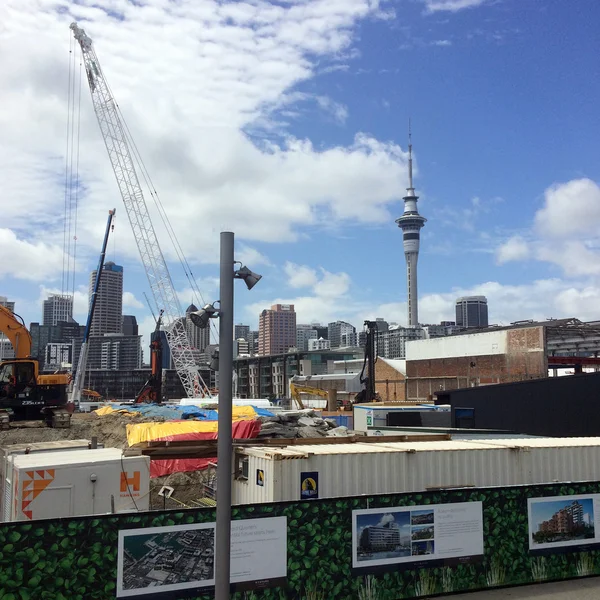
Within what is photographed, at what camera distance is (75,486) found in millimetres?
12180

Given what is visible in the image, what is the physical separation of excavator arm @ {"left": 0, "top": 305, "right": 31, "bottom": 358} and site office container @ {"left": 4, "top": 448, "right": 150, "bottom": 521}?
28.6 m

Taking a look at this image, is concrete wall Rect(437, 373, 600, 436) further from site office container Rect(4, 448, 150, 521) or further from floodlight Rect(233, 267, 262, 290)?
floodlight Rect(233, 267, 262, 290)

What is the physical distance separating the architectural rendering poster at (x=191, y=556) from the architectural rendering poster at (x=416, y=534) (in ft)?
5.10

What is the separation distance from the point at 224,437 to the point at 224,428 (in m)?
0.11

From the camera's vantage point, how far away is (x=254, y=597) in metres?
10.6

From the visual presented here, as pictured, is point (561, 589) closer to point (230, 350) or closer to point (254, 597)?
point (254, 597)

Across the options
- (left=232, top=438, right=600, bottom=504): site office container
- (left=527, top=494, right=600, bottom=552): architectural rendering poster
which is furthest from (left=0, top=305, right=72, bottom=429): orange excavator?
(left=527, top=494, right=600, bottom=552): architectural rendering poster

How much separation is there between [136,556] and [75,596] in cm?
101

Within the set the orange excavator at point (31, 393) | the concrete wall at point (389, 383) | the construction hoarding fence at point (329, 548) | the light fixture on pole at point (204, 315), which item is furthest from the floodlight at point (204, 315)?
the concrete wall at point (389, 383)

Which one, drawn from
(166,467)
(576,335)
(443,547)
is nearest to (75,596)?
(443,547)

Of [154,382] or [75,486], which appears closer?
[75,486]

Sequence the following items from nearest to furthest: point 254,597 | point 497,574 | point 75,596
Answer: point 75,596, point 254,597, point 497,574

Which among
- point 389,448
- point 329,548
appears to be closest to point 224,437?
point 329,548

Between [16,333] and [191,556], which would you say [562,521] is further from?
[16,333]
